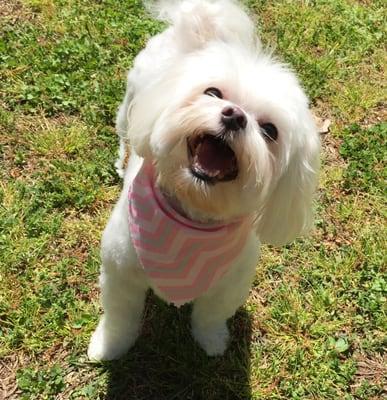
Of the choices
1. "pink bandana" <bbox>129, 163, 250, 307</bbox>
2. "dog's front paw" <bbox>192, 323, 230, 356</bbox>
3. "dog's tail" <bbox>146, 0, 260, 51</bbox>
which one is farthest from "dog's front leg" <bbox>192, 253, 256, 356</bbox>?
"dog's tail" <bbox>146, 0, 260, 51</bbox>

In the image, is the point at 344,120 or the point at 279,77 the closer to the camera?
the point at 279,77

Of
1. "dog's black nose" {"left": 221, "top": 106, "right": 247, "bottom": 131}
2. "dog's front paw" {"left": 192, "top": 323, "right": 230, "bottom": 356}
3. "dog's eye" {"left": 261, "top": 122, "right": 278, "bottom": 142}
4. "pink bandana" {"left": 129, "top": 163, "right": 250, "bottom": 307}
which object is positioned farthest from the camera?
"dog's front paw" {"left": 192, "top": 323, "right": 230, "bottom": 356}

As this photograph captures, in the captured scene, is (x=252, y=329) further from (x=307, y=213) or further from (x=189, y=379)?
(x=307, y=213)

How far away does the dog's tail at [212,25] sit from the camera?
2490 millimetres

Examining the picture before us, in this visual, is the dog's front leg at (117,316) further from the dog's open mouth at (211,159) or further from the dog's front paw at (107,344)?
the dog's open mouth at (211,159)

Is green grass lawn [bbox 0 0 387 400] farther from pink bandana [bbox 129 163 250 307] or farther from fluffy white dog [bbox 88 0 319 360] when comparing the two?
pink bandana [bbox 129 163 250 307]

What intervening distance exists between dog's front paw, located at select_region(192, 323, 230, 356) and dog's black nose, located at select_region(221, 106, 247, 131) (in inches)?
57.2

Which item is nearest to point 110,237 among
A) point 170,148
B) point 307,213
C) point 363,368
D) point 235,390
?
point 170,148

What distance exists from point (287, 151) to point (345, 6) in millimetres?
3730

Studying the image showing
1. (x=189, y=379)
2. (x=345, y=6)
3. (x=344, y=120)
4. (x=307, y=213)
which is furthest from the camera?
(x=345, y=6)

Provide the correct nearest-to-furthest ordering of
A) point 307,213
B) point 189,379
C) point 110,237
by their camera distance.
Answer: point 307,213, point 110,237, point 189,379

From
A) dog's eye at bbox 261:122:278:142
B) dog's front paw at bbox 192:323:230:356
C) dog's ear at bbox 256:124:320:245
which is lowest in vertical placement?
dog's front paw at bbox 192:323:230:356

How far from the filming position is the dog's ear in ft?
7.30

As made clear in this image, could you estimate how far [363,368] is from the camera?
3393 mm
